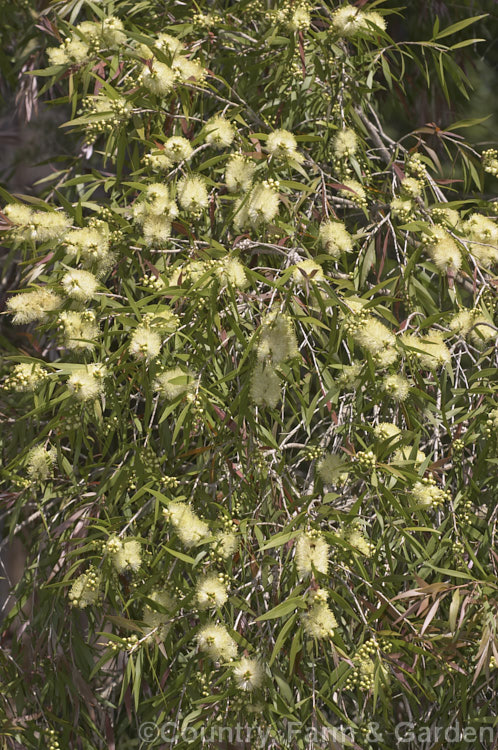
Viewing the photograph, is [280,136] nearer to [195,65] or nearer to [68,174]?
[195,65]

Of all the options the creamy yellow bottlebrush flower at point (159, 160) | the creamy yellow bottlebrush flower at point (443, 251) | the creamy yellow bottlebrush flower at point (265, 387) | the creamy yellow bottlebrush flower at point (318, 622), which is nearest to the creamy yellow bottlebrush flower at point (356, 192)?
the creamy yellow bottlebrush flower at point (443, 251)

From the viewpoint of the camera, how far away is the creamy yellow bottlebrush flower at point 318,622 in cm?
152

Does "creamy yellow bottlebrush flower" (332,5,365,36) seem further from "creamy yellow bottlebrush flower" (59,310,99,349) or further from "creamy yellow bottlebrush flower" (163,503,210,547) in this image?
"creamy yellow bottlebrush flower" (163,503,210,547)

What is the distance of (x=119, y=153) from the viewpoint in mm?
1964

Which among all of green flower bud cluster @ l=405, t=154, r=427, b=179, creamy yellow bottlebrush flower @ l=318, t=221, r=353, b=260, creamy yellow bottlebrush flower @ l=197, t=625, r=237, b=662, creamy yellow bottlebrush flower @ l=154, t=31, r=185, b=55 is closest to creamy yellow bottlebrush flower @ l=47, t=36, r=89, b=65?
creamy yellow bottlebrush flower @ l=154, t=31, r=185, b=55

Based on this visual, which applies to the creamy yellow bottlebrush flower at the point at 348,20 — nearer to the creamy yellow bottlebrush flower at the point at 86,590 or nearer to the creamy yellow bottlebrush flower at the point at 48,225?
the creamy yellow bottlebrush flower at the point at 48,225

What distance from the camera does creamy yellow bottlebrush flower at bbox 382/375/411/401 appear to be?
5.53 ft

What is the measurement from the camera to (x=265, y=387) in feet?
5.16

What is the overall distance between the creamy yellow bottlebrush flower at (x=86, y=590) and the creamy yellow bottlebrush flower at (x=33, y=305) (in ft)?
1.69

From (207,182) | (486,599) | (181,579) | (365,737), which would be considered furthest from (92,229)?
(365,737)

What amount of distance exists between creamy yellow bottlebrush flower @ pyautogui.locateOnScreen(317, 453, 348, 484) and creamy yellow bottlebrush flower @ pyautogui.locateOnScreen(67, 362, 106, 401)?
45cm

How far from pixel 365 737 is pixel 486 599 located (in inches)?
16.1

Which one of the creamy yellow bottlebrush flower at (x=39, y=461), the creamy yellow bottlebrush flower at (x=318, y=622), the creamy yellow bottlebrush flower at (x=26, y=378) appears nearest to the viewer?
the creamy yellow bottlebrush flower at (x=318, y=622)

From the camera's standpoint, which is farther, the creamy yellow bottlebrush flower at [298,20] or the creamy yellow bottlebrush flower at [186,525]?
the creamy yellow bottlebrush flower at [298,20]
